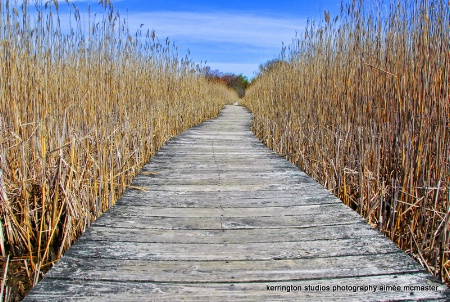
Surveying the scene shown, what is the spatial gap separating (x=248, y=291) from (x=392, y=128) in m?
1.29

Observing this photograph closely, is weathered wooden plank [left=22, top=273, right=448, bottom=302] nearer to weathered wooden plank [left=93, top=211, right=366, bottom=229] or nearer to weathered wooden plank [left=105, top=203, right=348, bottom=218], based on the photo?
weathered wooden plank [left=93, top=211, right=366, bottom=229]

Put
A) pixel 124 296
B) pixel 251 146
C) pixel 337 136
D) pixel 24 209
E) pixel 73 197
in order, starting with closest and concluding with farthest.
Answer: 1. pixel 124 296
2. pixel 24 209
3. pixel 73 197
4. pixel 337 136
5. pixel 251 146

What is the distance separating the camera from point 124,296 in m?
1.11

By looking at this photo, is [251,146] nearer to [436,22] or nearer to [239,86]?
[436,22]

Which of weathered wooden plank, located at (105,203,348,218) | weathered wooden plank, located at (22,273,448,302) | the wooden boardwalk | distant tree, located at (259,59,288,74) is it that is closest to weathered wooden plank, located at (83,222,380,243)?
the wooden boardwalk

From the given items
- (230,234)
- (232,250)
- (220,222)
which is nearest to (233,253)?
(232,250)

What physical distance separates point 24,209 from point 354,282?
1328 millimetres

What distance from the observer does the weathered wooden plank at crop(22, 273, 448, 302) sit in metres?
1.10

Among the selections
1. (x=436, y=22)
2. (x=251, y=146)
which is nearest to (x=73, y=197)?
(x=436, y=22)

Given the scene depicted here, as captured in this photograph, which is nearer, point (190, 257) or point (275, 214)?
point (190, 257)

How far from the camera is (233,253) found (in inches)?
54.9

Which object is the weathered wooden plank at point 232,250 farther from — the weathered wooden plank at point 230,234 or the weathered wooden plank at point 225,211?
the weathered wooden plank at point 225,211

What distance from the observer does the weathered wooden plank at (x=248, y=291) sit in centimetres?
110

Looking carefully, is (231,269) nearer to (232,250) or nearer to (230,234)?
(232,250)
